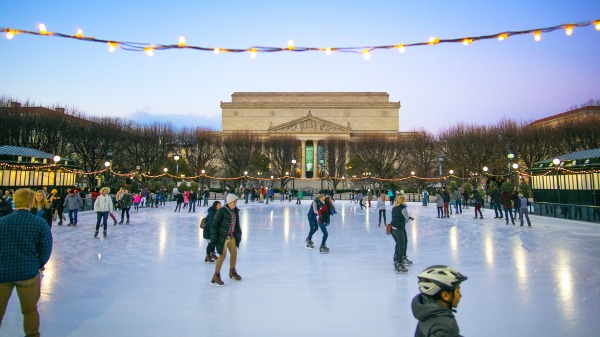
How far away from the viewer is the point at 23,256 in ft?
11.5

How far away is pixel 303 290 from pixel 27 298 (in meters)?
3.42

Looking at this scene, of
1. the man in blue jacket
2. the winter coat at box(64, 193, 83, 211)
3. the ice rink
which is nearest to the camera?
the man in blue jacket

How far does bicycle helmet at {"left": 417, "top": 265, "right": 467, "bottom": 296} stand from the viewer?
202 centimetres

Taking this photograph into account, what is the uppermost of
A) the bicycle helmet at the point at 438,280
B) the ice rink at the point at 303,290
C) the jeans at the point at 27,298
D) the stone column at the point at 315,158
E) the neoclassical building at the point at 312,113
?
the neoclassical building at the point at 312,113

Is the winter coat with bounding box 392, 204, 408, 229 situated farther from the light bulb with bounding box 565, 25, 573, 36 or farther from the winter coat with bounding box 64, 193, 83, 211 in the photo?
the winter coat with bounding box 64, 193, 83, 211

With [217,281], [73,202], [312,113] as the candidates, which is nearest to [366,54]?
[217,281]

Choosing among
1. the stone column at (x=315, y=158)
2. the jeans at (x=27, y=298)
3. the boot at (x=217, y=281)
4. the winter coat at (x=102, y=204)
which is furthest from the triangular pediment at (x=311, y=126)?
the jeans at (x=27, y=298)

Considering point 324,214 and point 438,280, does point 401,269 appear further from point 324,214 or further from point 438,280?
point 438,280

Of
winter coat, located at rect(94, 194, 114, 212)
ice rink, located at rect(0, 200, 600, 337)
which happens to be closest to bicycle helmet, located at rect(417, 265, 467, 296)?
ice rink, located at rect(0, 200, 600, 337)

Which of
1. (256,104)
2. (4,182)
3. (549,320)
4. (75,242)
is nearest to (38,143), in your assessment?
(4,182)

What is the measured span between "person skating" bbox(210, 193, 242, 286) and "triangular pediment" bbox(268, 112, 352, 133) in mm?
62855

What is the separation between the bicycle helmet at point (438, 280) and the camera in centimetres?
202

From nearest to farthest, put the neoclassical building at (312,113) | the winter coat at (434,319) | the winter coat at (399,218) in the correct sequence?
the winter coat at (434,319), the winter coat at (399,218), the neoclassical building at (312,113)

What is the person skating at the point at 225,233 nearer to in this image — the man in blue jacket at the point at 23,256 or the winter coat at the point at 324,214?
the man in blue jacket at the point at 23,256
